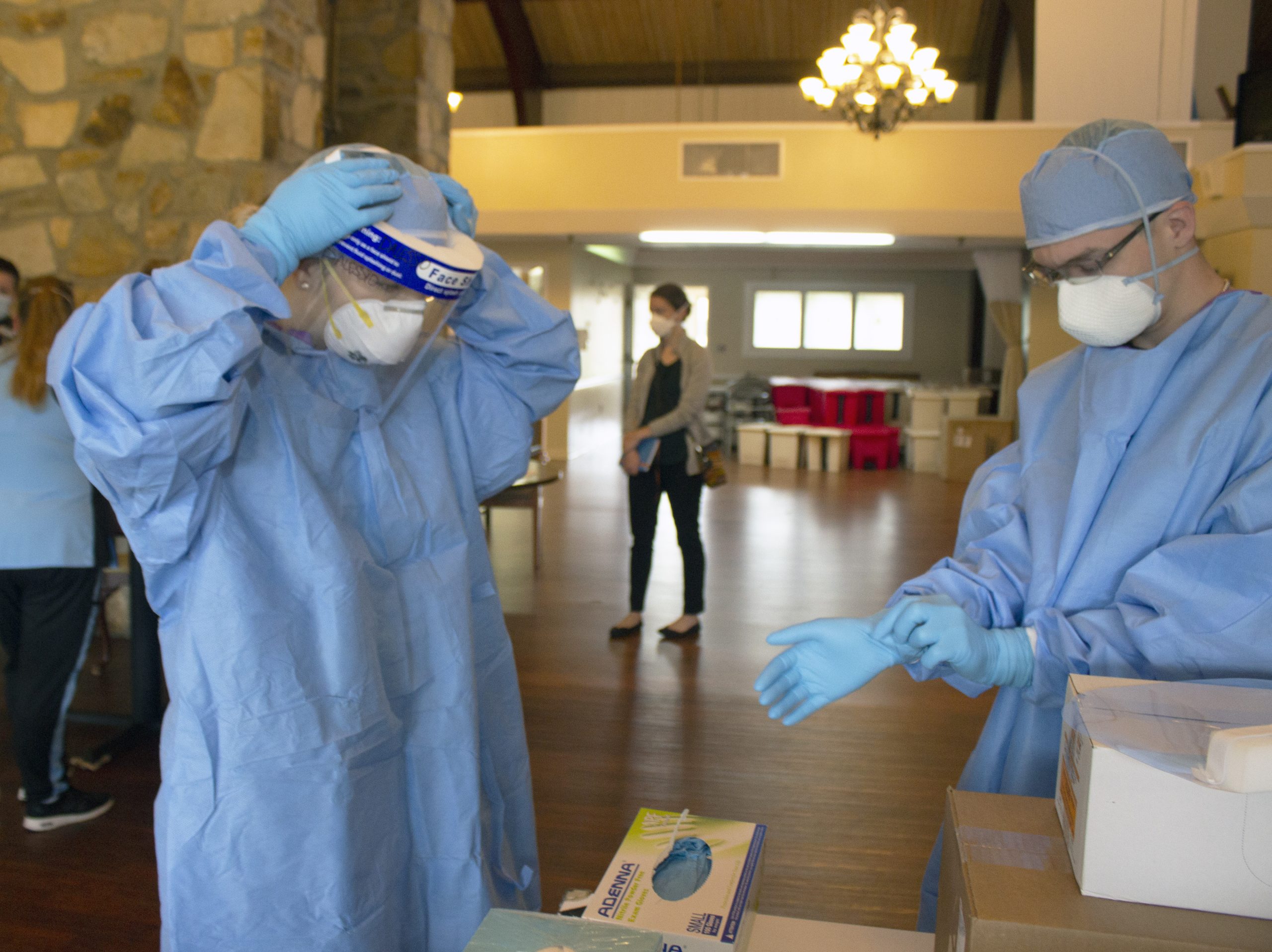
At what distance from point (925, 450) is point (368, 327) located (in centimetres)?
943

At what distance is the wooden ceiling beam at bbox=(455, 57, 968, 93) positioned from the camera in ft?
37.3

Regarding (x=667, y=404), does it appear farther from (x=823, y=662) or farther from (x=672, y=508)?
(x=823, y=662)

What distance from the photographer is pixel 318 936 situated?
1119mm

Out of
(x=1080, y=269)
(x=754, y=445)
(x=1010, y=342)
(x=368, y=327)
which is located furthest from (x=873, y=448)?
(x=368, y=327)

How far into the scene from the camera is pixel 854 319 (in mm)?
13922

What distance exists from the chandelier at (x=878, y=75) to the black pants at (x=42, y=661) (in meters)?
6.12

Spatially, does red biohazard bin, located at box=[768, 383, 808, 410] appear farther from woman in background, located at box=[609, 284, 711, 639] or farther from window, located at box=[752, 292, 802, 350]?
woman in background, located at box=[609, 284, 711, 639]

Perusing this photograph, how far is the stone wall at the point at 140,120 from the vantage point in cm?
298

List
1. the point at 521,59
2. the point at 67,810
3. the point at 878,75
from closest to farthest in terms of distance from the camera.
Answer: the point at 67,810 → the point at 878,75 → the point at 521,59

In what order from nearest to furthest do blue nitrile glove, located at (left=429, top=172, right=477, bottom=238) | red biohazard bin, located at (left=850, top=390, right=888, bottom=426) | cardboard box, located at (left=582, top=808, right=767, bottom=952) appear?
cardboard box, located at (left=582, top=808, right=767, bottom=952) → blue nitrile glove, located at (left=429, top=172, right=477, bottom=238) → red biohazard bin, located at (left=850, top=390, right=888, bottom=426)

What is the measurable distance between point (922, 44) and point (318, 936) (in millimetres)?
11868

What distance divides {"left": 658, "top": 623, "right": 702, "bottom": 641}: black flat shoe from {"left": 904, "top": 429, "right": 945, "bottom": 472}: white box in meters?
6.36

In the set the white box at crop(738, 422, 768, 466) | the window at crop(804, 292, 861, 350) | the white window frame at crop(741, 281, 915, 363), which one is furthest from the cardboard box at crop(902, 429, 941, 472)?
the window at crop(804, 292, 861, 350)

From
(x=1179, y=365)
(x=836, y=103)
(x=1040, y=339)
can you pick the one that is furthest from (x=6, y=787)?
(x=1040, y=339)
